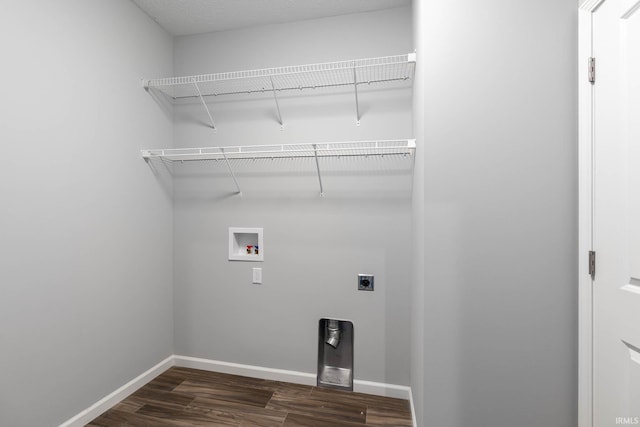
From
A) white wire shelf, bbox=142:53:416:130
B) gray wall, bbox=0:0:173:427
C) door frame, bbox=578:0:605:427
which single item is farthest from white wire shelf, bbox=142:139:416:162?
door frame, bbox=578:0:605:427

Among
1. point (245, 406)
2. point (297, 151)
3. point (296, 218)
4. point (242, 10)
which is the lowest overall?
point (245, 406)

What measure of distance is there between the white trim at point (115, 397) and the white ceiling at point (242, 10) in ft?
8.49

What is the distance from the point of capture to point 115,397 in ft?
6.31

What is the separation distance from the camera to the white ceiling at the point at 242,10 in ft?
6.52

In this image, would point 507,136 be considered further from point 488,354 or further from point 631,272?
point 488,354

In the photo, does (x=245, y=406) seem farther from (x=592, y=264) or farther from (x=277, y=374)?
(x=592, y=264)

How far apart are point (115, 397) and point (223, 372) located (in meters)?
0.70

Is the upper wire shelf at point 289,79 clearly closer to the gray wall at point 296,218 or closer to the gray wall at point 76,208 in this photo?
the gray wall at point 296,218

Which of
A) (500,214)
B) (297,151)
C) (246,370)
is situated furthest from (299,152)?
(246,370)

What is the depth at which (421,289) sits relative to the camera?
1433 millimetres

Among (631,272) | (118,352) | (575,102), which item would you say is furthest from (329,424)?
(575,102)

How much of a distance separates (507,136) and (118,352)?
8.44 ft

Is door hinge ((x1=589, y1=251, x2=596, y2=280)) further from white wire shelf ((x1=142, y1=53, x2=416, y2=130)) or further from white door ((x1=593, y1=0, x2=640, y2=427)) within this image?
white wire shelf ((x1=142, y1=53, x2=416, y2=130))

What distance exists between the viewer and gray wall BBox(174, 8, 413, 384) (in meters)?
2.07
